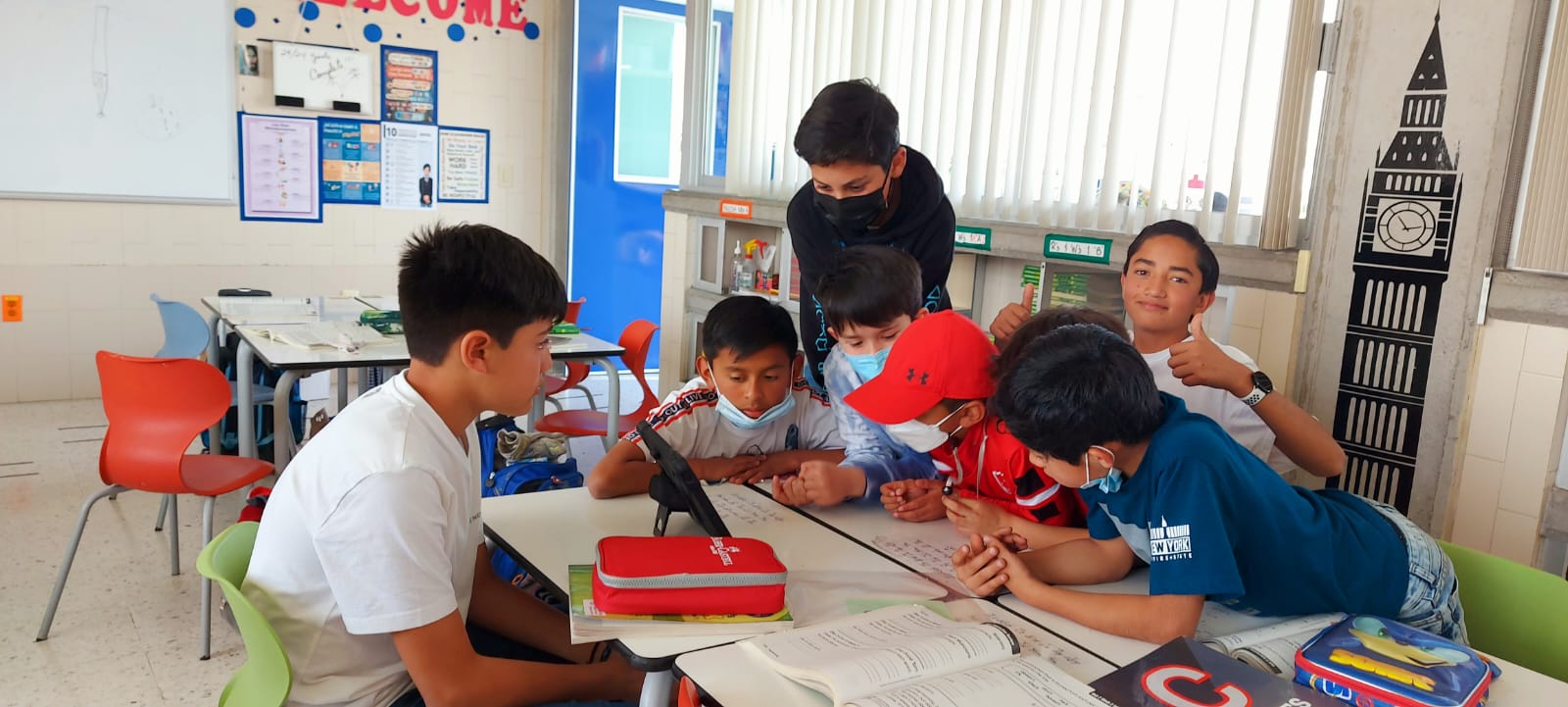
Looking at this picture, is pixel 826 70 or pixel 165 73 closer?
pixel 826 70

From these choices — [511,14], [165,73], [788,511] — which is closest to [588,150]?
[511,14]

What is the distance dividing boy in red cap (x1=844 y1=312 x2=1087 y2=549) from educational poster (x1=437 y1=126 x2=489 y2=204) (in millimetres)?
4960

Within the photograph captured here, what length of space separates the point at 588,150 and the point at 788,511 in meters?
5.04

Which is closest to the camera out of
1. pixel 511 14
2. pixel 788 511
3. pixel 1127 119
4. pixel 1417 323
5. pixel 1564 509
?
pixel 788 511

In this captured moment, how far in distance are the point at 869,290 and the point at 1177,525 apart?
821mm

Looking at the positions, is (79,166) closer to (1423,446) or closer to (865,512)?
(865,512)

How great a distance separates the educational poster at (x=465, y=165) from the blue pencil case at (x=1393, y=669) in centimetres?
575

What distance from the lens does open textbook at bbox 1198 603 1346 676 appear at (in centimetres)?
135

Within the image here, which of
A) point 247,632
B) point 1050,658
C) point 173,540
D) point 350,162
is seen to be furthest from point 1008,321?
point 350,162

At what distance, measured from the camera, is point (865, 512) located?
196cm

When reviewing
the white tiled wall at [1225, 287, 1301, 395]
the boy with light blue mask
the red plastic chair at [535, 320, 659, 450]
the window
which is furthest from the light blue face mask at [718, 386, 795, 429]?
the window

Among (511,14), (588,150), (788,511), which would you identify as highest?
(511,14)

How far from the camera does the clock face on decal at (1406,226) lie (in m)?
2.42

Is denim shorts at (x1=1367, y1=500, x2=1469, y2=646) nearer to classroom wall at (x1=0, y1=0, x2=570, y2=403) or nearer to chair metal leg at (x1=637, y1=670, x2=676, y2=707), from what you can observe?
chair metal leg at (x1=637, y1=670, x2=676, y2=707)
